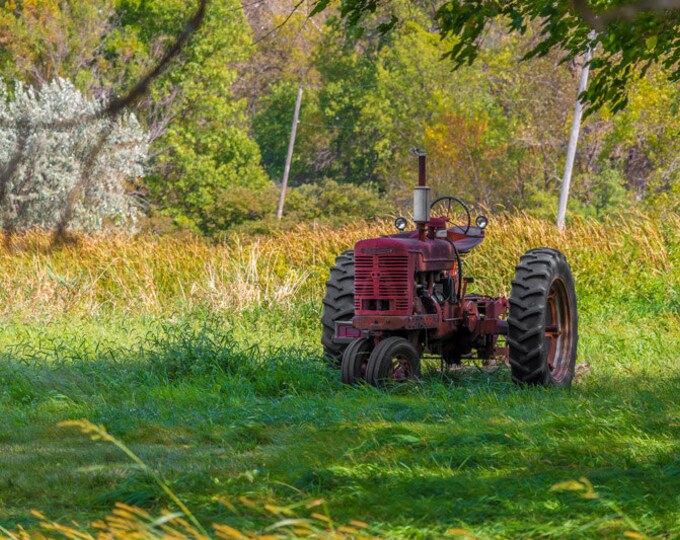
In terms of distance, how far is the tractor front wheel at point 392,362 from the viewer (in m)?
8.92

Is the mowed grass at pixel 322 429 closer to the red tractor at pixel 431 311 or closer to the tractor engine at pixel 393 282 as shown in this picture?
the red tractor at pixel 431 311

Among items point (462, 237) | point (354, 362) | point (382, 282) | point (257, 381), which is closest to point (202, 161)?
point (462, 237)

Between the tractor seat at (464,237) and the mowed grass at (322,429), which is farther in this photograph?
the tractor seat at (464,237)

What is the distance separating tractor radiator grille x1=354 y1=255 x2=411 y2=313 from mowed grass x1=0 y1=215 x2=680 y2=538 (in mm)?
692

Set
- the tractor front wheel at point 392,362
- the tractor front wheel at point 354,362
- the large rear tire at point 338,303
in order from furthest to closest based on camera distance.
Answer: the large rear tire at point 338,303 < the tractor front wheel at point 354,362 < the tractor front wheel at point 392,362

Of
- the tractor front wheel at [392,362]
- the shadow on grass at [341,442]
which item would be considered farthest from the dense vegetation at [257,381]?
the tractor front wheel at [392,362]

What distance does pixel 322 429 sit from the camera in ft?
24.3

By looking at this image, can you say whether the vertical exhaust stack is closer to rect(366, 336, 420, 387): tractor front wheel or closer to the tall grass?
rect(366, 336, 420, 387): tractor front wheel

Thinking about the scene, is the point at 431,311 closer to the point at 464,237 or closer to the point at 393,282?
the point at 393,282

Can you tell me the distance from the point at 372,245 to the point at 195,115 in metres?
40.9

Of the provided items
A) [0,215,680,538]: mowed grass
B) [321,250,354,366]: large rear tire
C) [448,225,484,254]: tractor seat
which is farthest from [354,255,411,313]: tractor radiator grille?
[448,225,484,254]: tractor seat

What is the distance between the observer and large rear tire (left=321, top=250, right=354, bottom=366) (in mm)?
10242

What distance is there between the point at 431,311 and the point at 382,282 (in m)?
0.52

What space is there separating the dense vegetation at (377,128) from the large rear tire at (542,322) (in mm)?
20108
